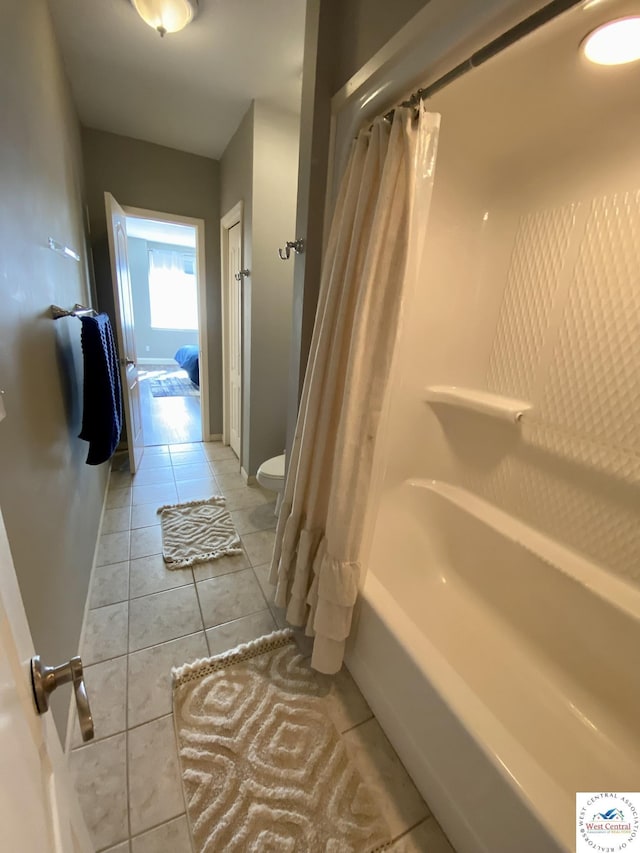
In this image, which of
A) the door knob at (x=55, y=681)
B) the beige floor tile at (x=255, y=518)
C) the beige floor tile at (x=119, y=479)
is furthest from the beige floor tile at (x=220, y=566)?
the door knob at (x=55, y=681)

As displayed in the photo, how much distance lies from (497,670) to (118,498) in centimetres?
256

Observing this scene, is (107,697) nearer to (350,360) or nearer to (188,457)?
(350,360)

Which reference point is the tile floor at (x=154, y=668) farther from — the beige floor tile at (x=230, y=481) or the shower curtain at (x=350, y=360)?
the shower curtain at (x=350, y=360)

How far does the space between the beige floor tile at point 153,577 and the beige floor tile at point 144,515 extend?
1.20 feet

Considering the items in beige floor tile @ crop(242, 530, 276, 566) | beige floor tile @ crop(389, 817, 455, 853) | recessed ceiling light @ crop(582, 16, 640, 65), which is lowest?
beige floor tile @ crop(389, 817, 455, 853)

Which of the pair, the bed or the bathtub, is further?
the bed

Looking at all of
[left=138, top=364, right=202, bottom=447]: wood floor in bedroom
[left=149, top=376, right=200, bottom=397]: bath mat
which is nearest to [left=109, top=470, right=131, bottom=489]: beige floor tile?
[left=138, top=364, right=202, bottom=447]: wood floor in bedroom

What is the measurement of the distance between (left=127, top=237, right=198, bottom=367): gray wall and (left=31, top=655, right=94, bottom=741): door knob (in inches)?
302

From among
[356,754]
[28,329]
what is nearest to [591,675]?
Answer: [356,754]

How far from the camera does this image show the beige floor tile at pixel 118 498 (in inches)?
101

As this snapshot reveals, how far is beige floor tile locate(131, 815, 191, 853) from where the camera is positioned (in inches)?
38.8

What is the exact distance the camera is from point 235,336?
3.31 meters

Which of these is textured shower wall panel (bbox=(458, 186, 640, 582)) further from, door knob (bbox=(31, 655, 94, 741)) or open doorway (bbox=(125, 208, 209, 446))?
open doorway (bbox=(125, 208, 209, 446))

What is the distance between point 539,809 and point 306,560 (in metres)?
0.89
